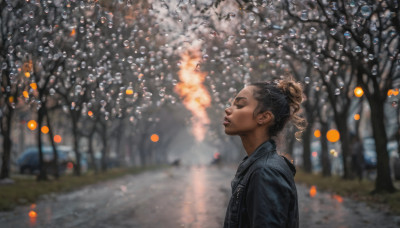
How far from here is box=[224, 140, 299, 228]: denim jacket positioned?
7.64 ft

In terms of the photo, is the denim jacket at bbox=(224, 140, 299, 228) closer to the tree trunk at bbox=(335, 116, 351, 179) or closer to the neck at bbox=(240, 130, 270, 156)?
the neck at bbox=(240, 130, 270, 156)

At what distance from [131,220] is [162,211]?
1.74m

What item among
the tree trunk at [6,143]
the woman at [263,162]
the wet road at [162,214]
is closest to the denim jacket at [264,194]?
the woman at [263,162]

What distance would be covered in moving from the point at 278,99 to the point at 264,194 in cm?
69

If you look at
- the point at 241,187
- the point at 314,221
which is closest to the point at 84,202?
the point at 314,221

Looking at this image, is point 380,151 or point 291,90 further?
point 380,151

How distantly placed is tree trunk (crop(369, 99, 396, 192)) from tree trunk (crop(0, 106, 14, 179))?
46.5 feet

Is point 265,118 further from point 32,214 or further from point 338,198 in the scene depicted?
point 338,198

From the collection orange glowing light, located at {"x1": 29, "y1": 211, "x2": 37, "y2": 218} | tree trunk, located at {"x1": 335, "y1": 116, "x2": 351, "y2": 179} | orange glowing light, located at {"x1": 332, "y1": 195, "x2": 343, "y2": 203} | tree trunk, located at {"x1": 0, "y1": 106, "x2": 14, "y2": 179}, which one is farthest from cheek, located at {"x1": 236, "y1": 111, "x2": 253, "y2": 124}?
tree trunk, located at {"x1": 0, "y1": 106, "x2": 14, "y2": 179}

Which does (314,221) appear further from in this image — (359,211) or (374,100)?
(374,100)

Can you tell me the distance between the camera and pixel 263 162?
2500 millimetres

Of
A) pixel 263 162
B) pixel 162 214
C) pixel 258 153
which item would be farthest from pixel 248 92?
pixel 162 214

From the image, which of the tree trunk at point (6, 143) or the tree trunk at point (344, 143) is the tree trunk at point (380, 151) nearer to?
the tree trunk at point (344, 143)

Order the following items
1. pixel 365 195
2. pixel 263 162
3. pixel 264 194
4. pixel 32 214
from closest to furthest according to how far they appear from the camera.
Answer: pixel 264 194
pixel 263 162
pixel 32 214
pixel 365 195
